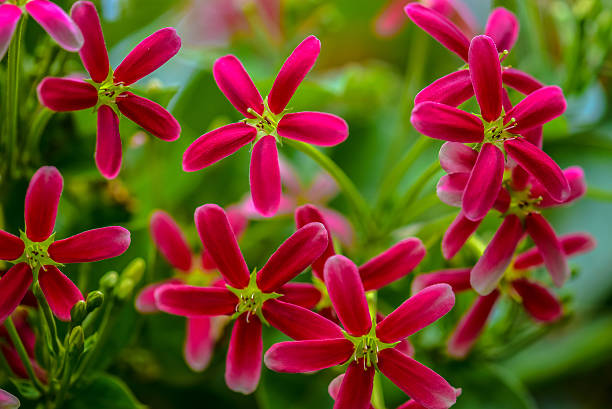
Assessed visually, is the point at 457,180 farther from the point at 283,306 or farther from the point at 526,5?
the point at 526,5

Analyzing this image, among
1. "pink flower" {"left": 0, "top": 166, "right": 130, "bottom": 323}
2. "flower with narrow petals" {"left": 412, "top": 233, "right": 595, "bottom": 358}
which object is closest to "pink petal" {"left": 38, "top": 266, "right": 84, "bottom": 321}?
"pink flower" {"left": 0, "top": 166, "right": 130, "bottom": 323}

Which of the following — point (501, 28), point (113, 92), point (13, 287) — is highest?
point (501, 28)

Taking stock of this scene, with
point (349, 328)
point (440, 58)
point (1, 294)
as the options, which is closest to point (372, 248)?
point (349, 328)

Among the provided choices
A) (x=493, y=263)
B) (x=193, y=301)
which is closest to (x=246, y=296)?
(x=193, y=301)

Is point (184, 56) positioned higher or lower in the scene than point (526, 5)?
lower

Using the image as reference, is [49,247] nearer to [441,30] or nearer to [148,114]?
[148,114]

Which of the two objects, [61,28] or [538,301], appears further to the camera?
[538,301]

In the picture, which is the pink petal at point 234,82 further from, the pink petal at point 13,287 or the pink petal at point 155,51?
the pink petal at point 13,287
